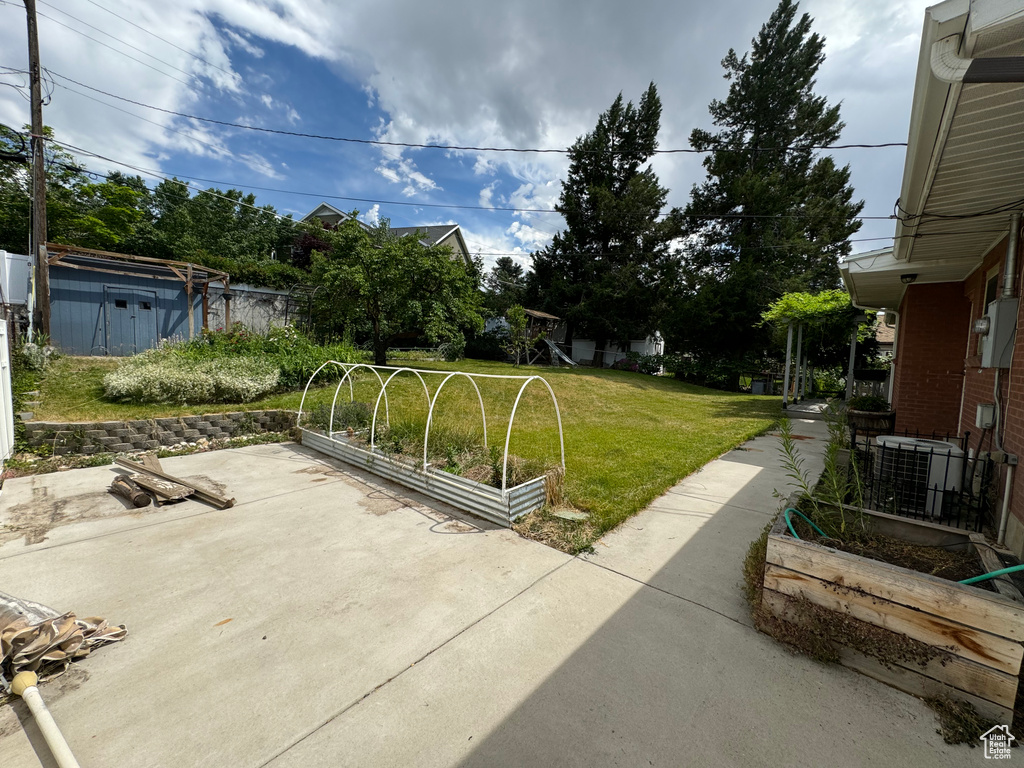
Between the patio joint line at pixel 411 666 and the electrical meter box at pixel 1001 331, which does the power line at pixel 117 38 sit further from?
the electrical meter box at pixel 1001 331

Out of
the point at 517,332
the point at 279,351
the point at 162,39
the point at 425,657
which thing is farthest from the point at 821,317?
the point at 162,39

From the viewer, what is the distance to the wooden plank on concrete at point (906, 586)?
5.74ft

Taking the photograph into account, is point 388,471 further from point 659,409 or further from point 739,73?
point 739,73

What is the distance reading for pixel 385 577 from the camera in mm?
2996

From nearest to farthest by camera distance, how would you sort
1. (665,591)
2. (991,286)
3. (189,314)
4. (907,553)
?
(907,553) → (665,591) → (991,286) → (189,314)

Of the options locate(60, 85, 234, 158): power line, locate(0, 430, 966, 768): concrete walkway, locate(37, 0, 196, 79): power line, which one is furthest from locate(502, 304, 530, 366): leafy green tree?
locate(0, 430, 966, 768): concrete walkway

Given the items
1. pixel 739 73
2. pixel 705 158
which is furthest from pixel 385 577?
pixel 739 73

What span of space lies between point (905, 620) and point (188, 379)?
9.64 metres

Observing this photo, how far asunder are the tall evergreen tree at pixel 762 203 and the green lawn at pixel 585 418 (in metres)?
6.45

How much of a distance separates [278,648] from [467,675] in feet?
3.65

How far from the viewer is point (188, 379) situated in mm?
7352

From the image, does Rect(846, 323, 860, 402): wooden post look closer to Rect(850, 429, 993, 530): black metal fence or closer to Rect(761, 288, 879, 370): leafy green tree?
Rect(761, 288, 879, 370): leafy green tree

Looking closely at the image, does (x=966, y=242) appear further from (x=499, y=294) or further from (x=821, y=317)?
(x=499, y=294)

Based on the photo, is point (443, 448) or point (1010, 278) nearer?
point (1010, 278)
